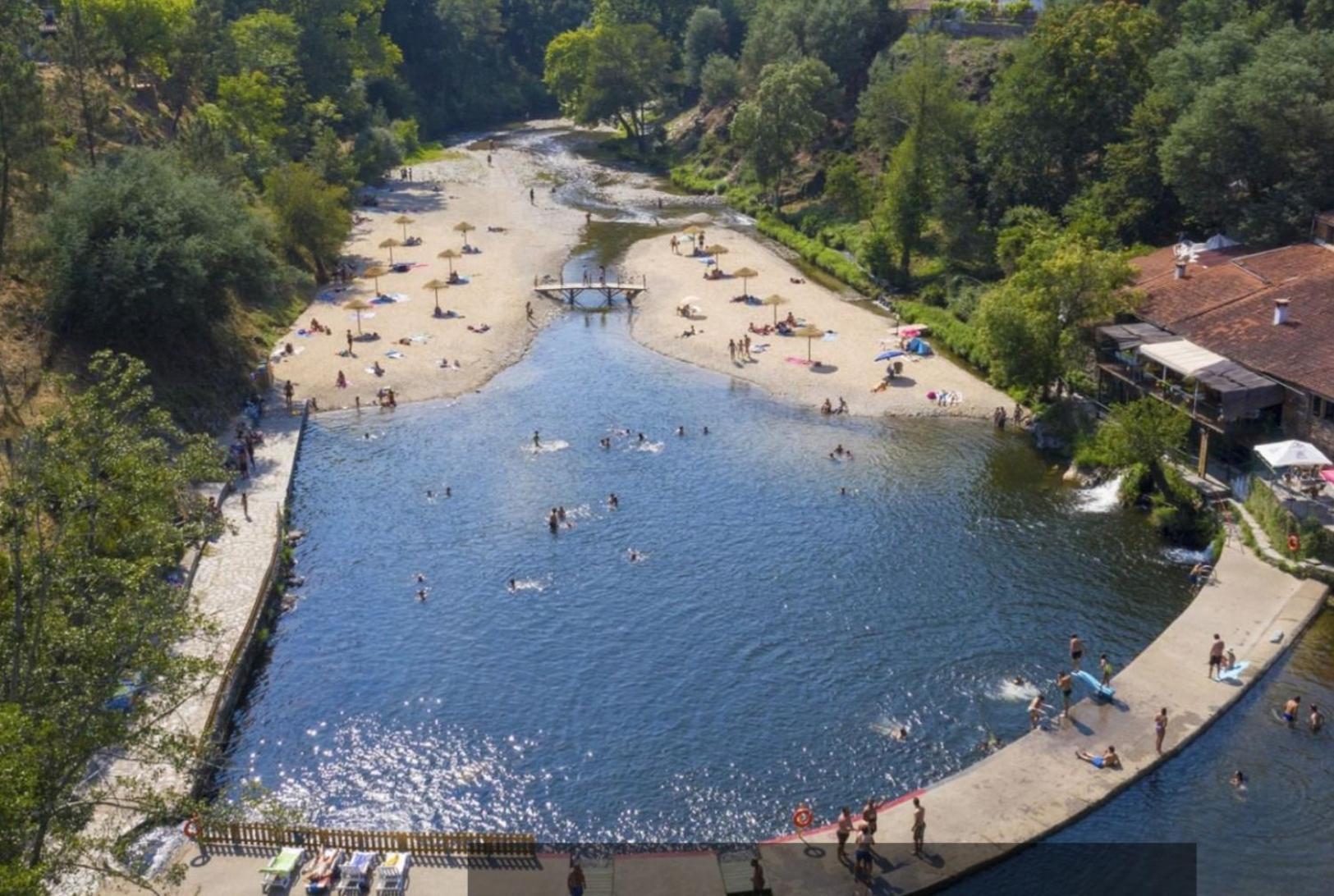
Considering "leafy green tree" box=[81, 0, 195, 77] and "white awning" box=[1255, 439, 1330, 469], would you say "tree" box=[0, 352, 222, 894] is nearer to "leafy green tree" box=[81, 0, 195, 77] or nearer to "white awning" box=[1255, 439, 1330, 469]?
"white awning" box=[1255, 439, 1330, 469]

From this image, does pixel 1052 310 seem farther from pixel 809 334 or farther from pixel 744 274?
pixel 744 274

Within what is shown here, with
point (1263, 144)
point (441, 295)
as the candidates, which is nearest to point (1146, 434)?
point (1263, 144)

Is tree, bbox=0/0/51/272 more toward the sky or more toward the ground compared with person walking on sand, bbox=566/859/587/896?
more toward the sky

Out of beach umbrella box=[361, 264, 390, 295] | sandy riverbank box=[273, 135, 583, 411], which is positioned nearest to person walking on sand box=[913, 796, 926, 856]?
sandy riverbank box=[273, 135, 583, 411]

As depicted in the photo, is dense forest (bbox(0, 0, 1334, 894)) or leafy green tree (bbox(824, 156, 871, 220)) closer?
dense forest (bbox(0, 0, 1334, 894))

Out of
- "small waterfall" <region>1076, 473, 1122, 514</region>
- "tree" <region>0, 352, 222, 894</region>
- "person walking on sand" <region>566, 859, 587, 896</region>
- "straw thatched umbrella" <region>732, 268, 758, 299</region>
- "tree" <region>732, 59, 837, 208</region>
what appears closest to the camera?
"tree" <region>0, 352, 222, 894</region>

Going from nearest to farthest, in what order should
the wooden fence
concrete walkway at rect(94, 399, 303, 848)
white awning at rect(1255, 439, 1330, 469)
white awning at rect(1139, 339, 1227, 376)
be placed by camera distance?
the wooden fence < concrete walkway at rect(94, 399, 303, 848) < white awning at rect(1255, 439, 1330, 469) < white awning at rect(1139, 339, 1227, 376)

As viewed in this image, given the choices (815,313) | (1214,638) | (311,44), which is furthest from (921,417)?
(311,44)
